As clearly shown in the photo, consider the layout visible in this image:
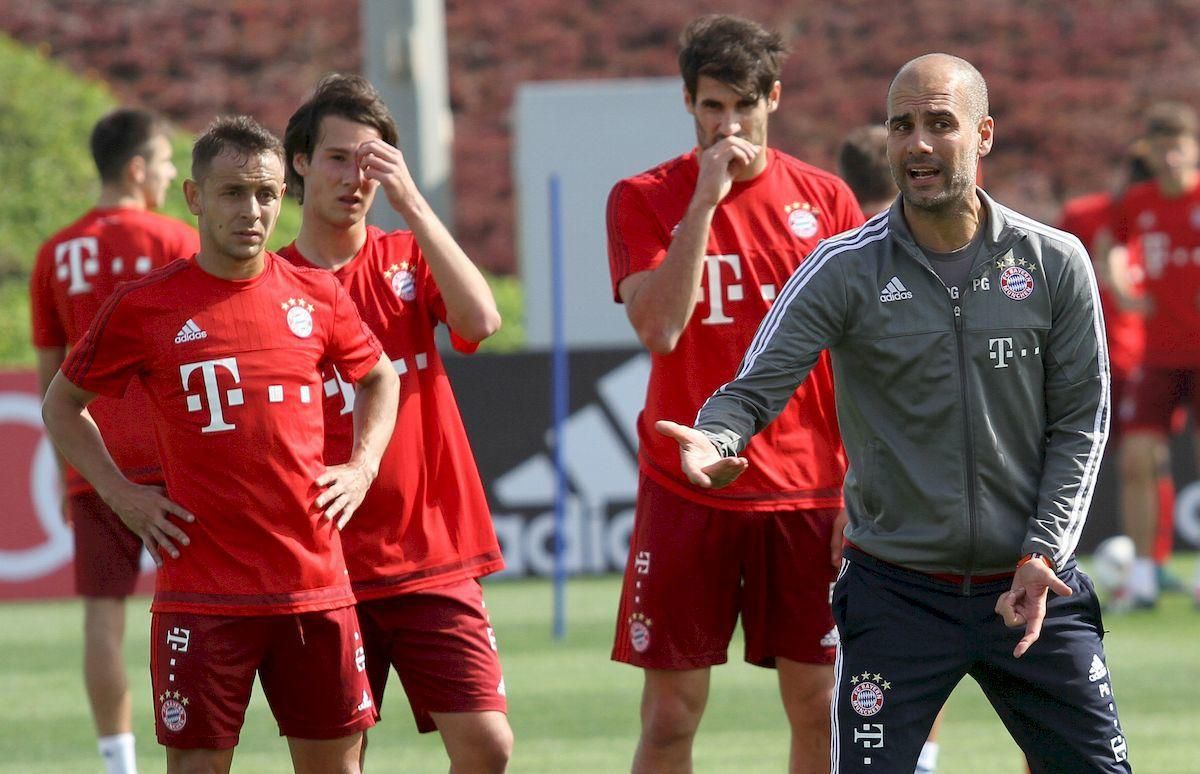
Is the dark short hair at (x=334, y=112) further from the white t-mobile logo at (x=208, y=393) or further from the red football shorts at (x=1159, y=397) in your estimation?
the red football shorts at (x=1159, y=397)

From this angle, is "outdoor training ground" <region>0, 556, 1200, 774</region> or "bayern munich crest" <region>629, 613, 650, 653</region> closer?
"bayern munich crest" <region>629, 613, 650, 653</region>

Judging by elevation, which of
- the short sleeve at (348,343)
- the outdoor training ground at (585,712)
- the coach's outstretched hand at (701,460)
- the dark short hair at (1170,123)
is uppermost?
the dark short hair at (1170,123)

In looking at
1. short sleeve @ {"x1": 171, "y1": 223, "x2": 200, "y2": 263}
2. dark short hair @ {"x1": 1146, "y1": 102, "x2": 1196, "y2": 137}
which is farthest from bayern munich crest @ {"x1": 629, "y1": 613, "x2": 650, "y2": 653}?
dark short hair @ {"x1": 1146, "y1": 102, "x2": 1196, "y2": 137}

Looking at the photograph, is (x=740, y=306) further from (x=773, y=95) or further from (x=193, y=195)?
(x=193, y=195)

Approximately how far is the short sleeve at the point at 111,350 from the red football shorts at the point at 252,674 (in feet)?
2.11

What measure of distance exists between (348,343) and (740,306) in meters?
1.20

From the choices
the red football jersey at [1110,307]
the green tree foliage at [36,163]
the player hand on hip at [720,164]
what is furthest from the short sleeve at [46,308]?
the green tree foliage at [36,163]

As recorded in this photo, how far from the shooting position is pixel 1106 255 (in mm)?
11594

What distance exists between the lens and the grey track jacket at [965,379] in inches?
181

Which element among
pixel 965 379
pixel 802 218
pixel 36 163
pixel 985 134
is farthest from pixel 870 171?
pixel 36 163

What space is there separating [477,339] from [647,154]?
42.2 feet

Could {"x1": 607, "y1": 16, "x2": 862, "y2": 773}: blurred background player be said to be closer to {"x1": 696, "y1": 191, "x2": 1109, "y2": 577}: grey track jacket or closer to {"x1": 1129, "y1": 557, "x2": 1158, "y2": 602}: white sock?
{"x1": 696, "y1": 191, "x2": 1109, "y2": 577}: grey track jacket

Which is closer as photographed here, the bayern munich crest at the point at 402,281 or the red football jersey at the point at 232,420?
the red football jersey at the point at 232,420

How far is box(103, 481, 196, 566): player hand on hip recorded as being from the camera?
498cm
